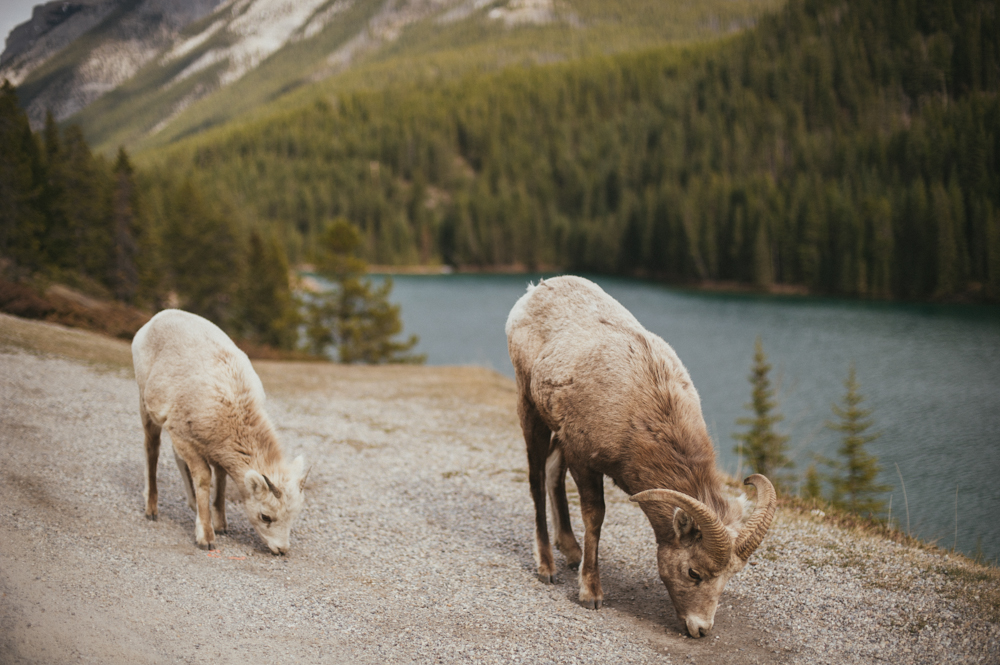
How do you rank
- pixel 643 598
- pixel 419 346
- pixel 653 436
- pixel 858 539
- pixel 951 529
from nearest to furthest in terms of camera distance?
pixel 653 436
pixel 643 598
pixel 858 539
pixel 951 529
pixel 419 346

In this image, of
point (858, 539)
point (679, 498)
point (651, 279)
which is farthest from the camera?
point (651, 279)

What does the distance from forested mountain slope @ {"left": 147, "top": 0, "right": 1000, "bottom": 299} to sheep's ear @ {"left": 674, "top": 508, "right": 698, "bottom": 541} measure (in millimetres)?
48989

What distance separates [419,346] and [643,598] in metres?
42.6

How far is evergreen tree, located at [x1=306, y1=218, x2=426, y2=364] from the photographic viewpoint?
3541cm

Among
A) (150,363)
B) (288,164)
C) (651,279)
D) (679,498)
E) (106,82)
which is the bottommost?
(651,279)

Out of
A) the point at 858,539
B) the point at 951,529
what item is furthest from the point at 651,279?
the point at 858,539

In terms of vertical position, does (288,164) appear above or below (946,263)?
above

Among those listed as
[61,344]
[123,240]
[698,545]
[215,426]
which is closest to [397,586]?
[215,426]

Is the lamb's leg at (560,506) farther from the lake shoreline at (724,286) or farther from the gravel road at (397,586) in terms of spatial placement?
the lake shoreline at (724,286)

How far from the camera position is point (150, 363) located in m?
7.79

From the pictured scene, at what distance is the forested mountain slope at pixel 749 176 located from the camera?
57.9 metres

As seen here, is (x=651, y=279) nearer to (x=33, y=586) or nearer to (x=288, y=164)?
(x=33, y=586)

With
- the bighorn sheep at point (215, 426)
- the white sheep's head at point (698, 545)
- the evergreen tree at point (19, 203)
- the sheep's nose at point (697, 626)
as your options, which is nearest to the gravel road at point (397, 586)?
the sheep's nose at point (697, 626)

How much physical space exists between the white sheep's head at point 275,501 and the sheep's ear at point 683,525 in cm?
434
